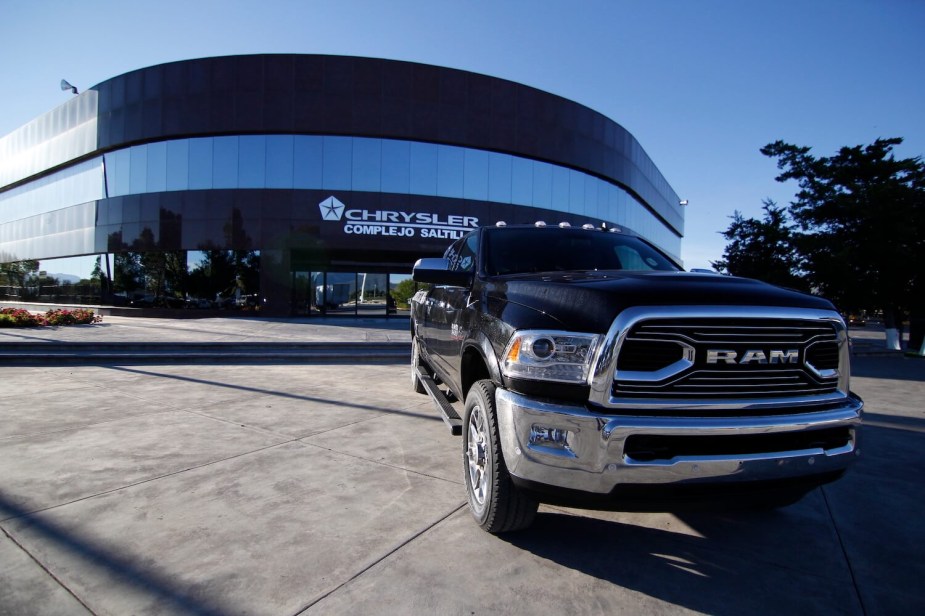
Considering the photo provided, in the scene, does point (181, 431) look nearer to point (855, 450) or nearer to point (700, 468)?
point (700, 468)

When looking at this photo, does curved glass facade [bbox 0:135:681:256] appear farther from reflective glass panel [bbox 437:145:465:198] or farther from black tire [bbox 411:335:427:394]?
black tire [bbox 411:335:427:394]

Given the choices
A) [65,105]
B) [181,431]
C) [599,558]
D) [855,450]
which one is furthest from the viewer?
[65,105]

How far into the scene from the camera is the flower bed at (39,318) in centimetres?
1399

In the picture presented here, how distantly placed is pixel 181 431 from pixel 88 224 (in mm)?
27159

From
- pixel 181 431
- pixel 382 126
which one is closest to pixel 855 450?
pixel 181 431

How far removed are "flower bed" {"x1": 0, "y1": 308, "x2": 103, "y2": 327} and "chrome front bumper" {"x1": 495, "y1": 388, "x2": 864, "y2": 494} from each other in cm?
1746

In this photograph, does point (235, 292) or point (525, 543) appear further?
point (235, 292)

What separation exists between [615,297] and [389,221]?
20.3m

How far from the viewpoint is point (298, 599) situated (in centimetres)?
225

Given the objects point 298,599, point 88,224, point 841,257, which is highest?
point 88,224

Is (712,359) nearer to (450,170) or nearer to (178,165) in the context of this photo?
(450,170)

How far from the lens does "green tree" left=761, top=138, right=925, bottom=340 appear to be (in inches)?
638

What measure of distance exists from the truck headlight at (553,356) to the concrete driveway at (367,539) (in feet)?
3.40

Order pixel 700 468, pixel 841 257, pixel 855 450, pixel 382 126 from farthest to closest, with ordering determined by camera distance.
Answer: pixel 382 126 → pixel 841 257 → pixel 855 450 → pixel 700 468
